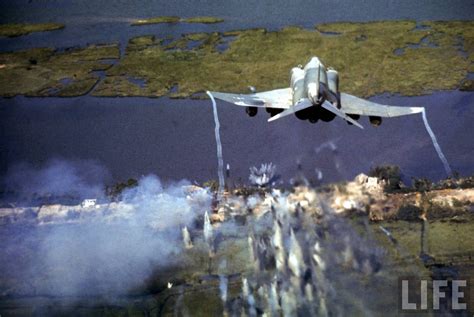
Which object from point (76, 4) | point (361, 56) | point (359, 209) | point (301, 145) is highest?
point (76, 4)

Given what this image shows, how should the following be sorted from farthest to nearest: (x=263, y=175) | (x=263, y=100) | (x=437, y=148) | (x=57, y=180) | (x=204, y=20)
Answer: (x=204, y=20), (x=263, y=100), (x=437, y=148), (x=57, y=180), (x=263, y=175)

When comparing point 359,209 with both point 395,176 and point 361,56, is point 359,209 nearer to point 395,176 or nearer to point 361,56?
point 395,176

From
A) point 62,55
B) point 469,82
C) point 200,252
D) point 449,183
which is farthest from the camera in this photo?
point 62,55

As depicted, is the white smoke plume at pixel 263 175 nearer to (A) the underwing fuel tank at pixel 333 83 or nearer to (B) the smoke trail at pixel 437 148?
(A) the underwing fuel tank at pixel 333 83

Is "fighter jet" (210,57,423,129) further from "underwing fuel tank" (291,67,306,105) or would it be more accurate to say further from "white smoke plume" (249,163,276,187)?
"white smoke plume" (249,163,276,187)

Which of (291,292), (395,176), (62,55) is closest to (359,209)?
(395,176)

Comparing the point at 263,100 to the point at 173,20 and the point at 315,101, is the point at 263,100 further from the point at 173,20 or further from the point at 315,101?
the point at 173,20

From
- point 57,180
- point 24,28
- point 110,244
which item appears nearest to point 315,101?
point 110,244
